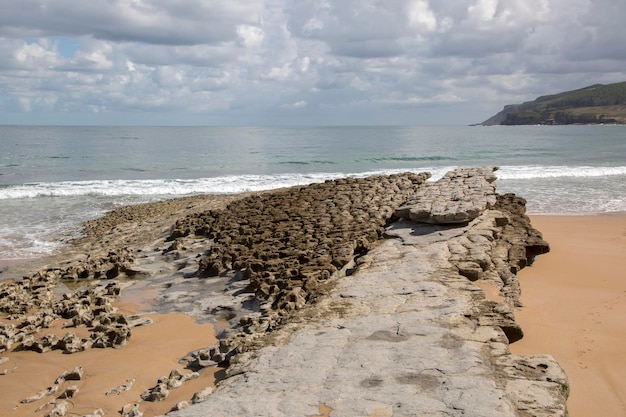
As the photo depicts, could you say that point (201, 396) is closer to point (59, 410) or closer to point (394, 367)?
point (59, 410)

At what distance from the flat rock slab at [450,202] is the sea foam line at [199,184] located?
15.3m

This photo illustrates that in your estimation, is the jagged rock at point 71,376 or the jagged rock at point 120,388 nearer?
the jagged rock at point 120,388

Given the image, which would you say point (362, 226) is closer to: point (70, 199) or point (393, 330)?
point (393, 330)

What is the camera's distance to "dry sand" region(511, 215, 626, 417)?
5.95 metres

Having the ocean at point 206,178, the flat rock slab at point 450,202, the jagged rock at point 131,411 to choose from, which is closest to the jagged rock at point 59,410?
the jagged rock at point 131,411

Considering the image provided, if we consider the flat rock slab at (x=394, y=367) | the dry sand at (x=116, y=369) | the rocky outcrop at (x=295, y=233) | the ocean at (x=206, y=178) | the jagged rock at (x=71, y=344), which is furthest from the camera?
the ocean at (x=206, y=178)

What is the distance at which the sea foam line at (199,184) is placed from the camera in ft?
85.9

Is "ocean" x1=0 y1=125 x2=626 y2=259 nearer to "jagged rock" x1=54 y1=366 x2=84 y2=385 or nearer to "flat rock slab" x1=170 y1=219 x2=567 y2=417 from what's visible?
"jagged rock" x1=54 y1=366 x2=84 y2=385

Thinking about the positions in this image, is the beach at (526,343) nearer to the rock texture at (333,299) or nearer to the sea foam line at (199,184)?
the rock texture at (333,299)

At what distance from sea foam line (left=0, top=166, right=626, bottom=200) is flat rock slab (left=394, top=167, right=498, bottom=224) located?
15.3 meters

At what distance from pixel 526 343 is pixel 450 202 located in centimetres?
424

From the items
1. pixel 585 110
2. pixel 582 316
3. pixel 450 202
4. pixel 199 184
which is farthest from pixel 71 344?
pixel 585 110

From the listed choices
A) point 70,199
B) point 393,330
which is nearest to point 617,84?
point 70,199

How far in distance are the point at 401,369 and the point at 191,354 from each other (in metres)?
2.91
